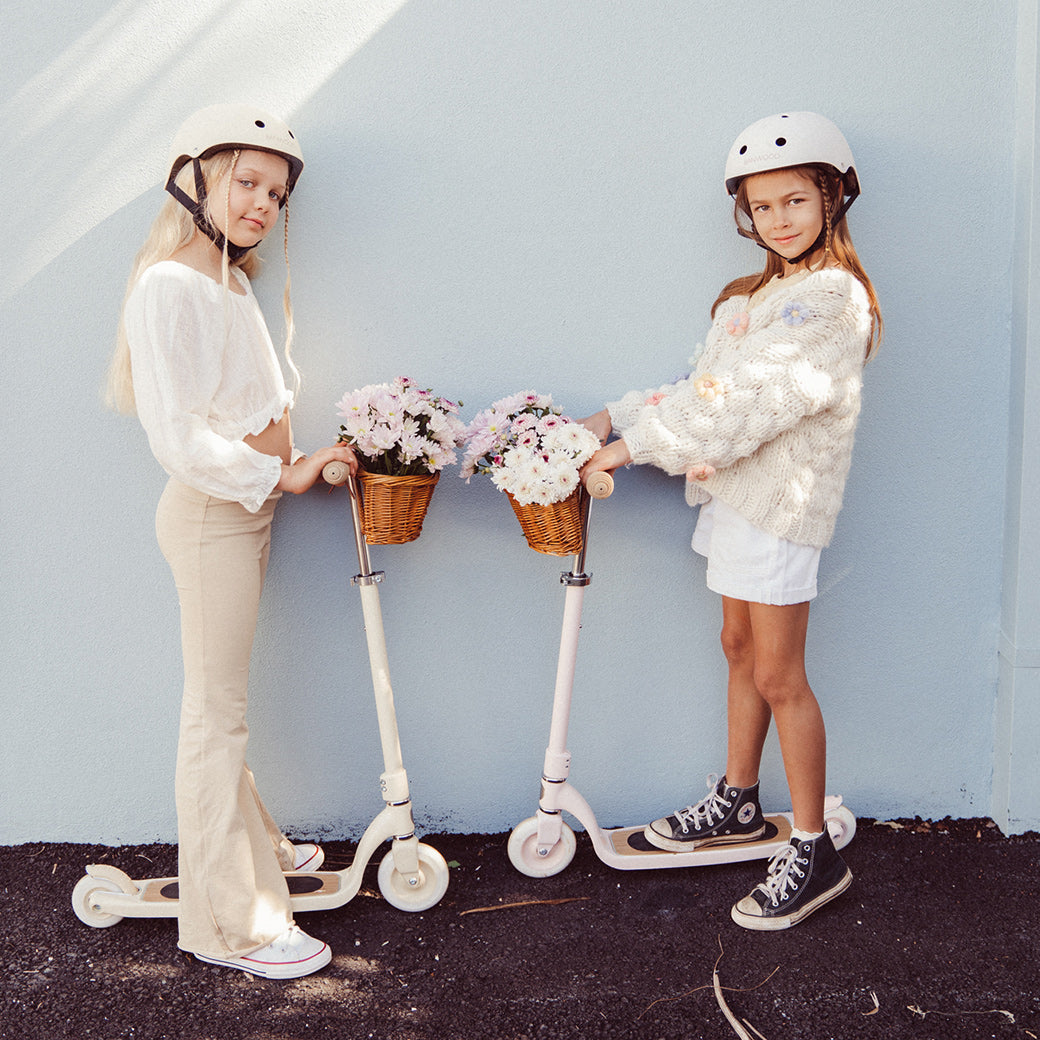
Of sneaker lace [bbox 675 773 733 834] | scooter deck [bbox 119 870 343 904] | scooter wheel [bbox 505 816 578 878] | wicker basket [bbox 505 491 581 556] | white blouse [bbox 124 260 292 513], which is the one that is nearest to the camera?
white blouse [bbox 124 260 292 513]

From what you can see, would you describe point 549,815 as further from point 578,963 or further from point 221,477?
point 221,477

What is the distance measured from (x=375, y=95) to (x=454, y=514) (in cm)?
118

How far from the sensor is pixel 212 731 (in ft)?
7.41

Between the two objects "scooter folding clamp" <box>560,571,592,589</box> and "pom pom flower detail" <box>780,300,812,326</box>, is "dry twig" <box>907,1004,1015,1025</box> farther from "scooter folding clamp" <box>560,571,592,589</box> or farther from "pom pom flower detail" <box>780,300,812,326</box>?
"pom pom flower detail" <box>780,300,812,326</box>

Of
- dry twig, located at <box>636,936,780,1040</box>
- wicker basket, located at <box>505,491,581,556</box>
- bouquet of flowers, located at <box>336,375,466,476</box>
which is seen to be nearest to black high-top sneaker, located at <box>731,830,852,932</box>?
dry twig, located at <box>636,936,780,1040</box>

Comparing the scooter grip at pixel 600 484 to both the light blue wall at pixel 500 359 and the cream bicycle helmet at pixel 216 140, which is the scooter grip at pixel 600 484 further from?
the cream bicycle helmet at pixel 216 140

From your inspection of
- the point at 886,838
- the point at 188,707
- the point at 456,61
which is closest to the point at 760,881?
the point at 886,838

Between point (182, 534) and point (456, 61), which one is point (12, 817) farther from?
point (456, 61)

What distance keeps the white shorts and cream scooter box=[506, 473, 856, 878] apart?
1.19ft

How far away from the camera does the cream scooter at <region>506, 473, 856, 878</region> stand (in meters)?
2.50

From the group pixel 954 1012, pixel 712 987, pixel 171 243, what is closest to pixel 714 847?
pixel 712 987

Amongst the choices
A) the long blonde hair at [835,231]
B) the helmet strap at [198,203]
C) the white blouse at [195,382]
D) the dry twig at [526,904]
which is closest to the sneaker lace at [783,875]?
the dry twig at [526,904]

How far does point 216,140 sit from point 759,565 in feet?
5.50

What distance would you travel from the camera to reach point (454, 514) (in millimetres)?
2703
